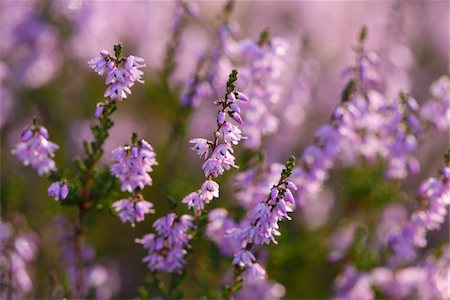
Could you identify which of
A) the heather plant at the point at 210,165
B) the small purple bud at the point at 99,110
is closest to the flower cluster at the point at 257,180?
the heather plant at the point at 210,165

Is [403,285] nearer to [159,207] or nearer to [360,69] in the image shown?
[360,69]

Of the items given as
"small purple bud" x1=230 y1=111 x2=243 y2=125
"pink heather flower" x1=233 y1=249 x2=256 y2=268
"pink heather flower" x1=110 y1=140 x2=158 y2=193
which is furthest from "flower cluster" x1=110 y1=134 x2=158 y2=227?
"pink heather flower" x1=233 y1=249 x2=256 y2=268

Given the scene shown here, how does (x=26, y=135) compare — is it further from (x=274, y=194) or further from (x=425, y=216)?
(x=425, y=216)

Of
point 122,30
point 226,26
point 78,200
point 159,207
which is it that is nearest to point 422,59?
point 122,30

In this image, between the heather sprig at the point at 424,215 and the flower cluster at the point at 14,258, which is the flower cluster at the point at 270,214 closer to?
the heather sprig at the point at 424,215

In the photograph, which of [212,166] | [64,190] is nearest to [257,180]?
[212,166]

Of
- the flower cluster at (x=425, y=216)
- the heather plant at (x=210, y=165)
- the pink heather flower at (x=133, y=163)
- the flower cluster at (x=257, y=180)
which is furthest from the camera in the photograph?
the flower cluster at (x=257, y=180)

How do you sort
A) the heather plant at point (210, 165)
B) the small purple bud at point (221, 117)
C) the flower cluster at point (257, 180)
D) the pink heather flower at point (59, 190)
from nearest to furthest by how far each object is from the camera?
the small purple bud at point (221, 117), the pink heather flower at point (59, 190), the heather plant at point (210, 165), the flower cluster at point (257, 180)
